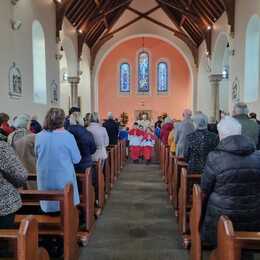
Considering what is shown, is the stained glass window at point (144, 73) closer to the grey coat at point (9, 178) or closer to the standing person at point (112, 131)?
the standing person at point (112, 131)

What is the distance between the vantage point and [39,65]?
10.1m

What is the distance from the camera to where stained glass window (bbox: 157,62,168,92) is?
22.0 m

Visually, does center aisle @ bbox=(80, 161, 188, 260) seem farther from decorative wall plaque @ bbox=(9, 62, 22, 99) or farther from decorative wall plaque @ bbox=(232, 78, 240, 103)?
decorative wall plaque @ bbox=(232, 78, 240, 103)

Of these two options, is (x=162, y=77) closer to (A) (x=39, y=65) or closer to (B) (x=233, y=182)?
(A) (x=39, y=65)

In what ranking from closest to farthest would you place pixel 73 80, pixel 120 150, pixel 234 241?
pixel 234 241, pixel 120 150, pixel 73 80

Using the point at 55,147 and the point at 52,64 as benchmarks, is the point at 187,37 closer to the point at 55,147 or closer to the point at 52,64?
the point at 52,64

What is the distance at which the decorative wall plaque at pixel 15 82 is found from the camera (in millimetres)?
7340

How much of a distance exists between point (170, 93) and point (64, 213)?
1908cm

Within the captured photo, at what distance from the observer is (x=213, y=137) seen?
4.32 meters

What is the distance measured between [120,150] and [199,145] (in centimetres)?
572

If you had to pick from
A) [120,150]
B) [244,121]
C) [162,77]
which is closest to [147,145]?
[120,150]

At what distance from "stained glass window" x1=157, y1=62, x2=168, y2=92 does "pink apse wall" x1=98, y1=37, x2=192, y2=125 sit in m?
0.20

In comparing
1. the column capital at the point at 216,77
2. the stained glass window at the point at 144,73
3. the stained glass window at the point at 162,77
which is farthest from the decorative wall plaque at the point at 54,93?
the stained glass window at the point at 162,77

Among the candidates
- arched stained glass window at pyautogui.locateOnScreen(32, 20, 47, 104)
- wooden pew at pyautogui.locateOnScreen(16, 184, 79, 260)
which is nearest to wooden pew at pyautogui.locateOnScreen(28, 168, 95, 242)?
wooden pew at pyautogui.locateOnScreen(16, 184, 79, 260)
